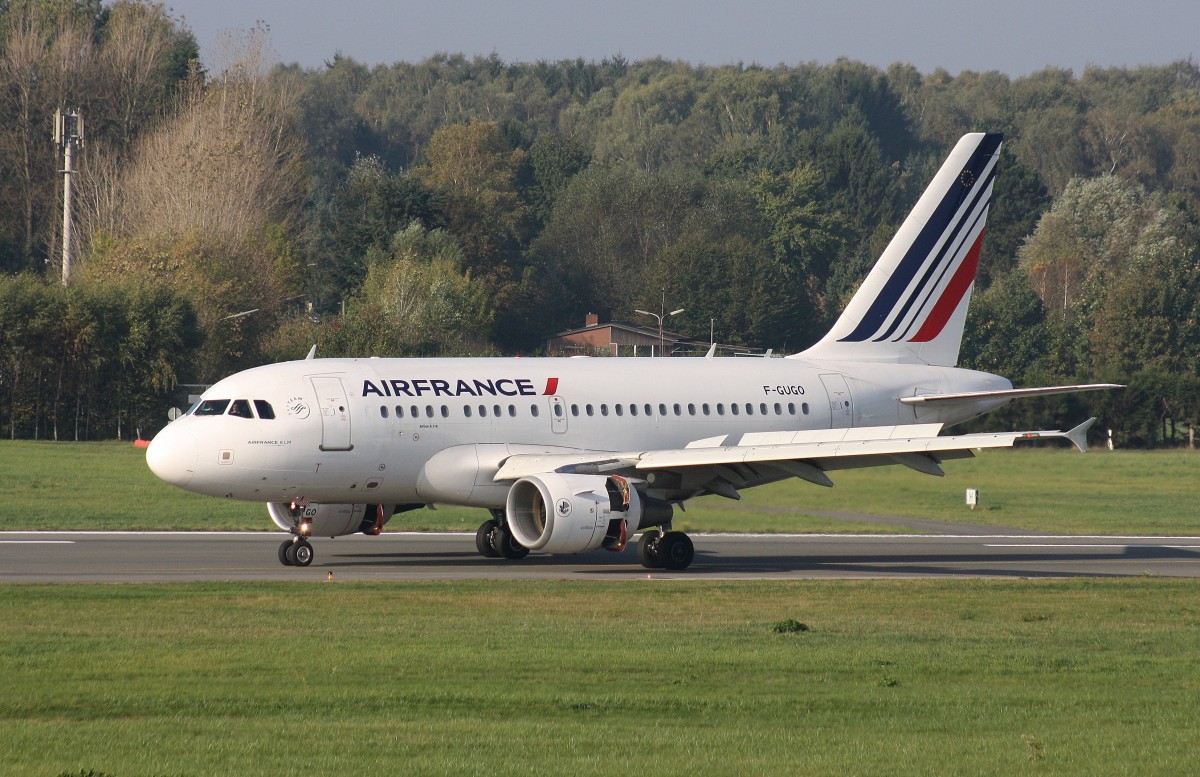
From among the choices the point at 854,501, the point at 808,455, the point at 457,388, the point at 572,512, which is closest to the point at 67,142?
the point at 854,501

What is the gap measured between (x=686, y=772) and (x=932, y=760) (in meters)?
2.37

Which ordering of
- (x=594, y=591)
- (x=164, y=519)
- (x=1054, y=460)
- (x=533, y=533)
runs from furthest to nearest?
(x=1054, y=460), (x=164, y=519), (x=533, y=533), (x=594, y=591)

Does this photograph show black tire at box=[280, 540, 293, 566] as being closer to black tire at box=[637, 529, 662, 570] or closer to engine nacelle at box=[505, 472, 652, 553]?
engine nacelle at box=[505, 472, 652, 553]

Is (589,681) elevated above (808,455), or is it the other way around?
(808,455)

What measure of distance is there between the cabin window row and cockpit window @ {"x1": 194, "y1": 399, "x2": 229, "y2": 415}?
313cm

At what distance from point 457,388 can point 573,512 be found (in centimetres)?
459

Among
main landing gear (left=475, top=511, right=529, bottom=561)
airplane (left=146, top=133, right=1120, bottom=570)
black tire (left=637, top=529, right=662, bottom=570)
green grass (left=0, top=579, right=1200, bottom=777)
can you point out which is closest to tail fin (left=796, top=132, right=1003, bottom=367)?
airplane (left=146, top=133, right=1120, bottom=570)

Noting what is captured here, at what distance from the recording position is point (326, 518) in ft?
116

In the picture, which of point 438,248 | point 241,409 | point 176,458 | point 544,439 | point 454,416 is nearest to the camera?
point 176,458

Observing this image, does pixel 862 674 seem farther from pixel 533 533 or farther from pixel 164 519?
pixel 164 519

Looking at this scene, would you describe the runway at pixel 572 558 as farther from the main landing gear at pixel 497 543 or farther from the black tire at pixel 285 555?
the main landing gear at pixel 497 543

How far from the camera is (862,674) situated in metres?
20.4

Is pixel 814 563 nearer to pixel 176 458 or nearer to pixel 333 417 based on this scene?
pixel 333 417

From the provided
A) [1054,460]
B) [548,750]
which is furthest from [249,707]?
[1054,460]
